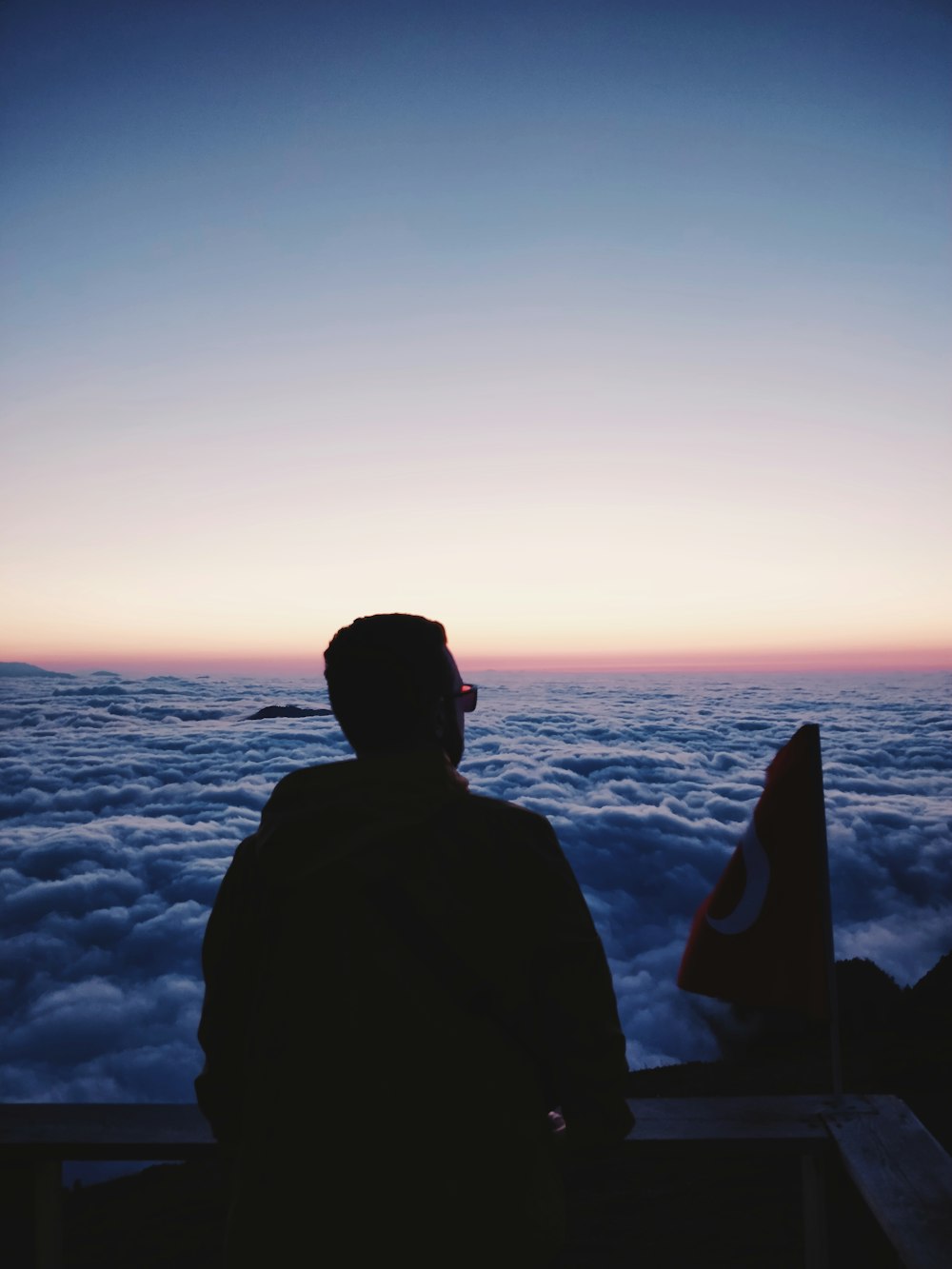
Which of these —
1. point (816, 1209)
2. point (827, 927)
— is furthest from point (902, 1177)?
point (827, 927)

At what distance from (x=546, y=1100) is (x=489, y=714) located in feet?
118

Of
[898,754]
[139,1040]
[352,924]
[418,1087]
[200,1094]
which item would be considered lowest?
[139,1040]

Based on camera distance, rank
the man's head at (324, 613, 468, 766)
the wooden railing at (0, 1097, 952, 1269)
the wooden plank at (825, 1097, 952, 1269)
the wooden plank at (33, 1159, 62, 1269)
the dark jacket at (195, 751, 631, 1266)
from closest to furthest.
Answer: the dark jacket at (195, 751, 631, 1266) → the man's head at (324, 613, 468, 766) → the wooden plank at (825, 1097, 952, 1269) → the wooden railing at (0, 1097, 952, 1269) → the wooden plank at (33, 1159, 62, 1269)

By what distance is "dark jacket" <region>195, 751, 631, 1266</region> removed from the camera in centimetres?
92

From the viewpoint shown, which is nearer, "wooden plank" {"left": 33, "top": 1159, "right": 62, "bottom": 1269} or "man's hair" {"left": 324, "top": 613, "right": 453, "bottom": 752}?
"man's hair" {"left": 324, "top": 613, "right": 453, "bottom": 752}

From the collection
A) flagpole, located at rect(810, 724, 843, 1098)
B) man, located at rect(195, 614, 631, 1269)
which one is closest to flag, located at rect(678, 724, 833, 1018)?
flagpole, located at rect(810, 724, 843, 1098)

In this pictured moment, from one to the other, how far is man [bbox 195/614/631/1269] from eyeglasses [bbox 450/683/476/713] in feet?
0.52

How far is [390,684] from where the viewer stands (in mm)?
1072

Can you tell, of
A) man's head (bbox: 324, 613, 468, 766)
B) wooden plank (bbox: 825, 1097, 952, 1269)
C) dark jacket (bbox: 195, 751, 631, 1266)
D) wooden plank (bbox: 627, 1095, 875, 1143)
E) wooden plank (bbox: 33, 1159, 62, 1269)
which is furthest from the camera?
wooden plank (bbox: 33, 1159, 62, 1269)

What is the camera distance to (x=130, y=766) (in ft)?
103

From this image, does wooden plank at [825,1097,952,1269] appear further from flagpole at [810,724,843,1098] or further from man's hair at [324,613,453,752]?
man's hair at [324,613,453,752]

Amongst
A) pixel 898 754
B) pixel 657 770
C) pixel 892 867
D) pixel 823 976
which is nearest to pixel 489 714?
pixel 657 770

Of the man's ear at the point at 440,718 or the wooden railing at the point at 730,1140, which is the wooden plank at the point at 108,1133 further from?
the man's ear at the point at 440,718

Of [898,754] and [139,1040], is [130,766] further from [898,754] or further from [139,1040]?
[898,754]
